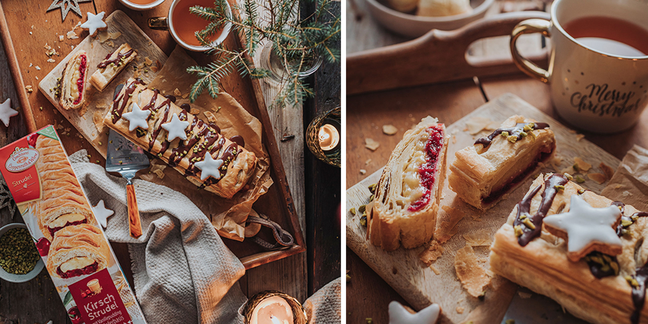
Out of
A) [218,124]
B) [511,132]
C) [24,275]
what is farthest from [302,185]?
[24,275]

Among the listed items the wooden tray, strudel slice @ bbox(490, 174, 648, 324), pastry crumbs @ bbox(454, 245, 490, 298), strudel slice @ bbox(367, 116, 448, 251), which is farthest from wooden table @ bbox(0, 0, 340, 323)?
strudel slice @ bbox(490, 174, 648, 324)

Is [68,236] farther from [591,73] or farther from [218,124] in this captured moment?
[591,73]

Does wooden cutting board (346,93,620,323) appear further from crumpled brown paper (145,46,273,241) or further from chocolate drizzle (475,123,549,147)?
crumpled brown paper (145,46,273,241)

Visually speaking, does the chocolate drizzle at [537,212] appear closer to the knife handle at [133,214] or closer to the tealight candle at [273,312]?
the tealight candle at [273,312]

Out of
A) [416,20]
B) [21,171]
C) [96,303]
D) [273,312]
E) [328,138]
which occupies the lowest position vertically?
[273,312]

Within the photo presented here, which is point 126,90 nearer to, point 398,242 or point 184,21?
point 184,21

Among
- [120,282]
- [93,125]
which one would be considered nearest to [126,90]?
[93,125]

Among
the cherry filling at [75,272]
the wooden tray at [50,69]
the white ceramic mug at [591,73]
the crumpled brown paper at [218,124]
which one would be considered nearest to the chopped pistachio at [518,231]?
the white ceramic mug at [591,73]
